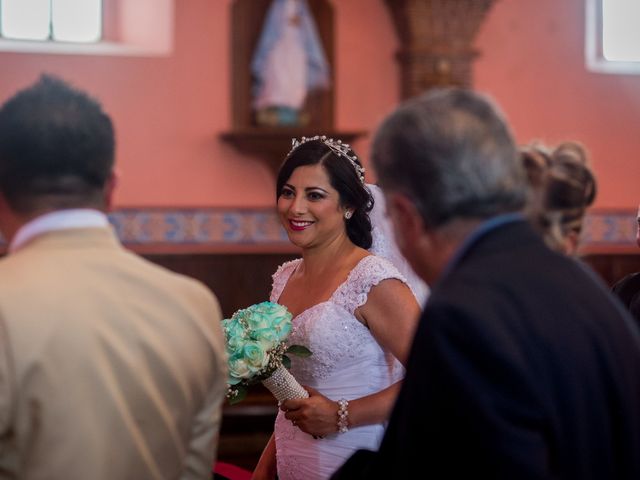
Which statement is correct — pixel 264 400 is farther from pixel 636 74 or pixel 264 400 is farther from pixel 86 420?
pixel 86 420

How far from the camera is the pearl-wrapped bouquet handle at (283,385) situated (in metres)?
3.41

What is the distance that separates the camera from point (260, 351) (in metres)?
3.27

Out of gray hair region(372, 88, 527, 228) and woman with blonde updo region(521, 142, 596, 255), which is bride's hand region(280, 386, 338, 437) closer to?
woman with blonde updo region(521, 142, 596, 255)

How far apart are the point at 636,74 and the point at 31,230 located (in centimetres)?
782

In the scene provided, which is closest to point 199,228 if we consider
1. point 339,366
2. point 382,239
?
point 382,239

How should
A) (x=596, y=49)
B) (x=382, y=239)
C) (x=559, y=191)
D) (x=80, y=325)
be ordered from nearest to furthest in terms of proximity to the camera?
(x=80, y=325), (x=559, y=191), (x=382, y=239), (x=596, y=49)

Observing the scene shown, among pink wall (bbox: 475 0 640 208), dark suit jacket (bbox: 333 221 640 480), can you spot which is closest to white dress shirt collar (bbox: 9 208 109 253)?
dark suit jacket (bbox: 333 221 640 480)

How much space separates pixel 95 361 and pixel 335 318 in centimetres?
179

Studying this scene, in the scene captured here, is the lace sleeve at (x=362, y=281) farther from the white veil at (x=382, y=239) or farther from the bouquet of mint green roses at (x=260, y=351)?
the white veil at (x=382, y=239)

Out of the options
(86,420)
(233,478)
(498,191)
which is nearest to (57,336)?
(86,420)

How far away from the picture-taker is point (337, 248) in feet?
12.7

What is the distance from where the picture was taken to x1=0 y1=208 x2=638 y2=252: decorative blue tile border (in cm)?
773

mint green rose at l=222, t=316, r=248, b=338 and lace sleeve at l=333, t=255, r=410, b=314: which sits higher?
lace sleeve at l=333, t=255, r=410, b=314

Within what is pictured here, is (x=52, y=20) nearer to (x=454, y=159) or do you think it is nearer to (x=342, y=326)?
(x=342, y=326)
